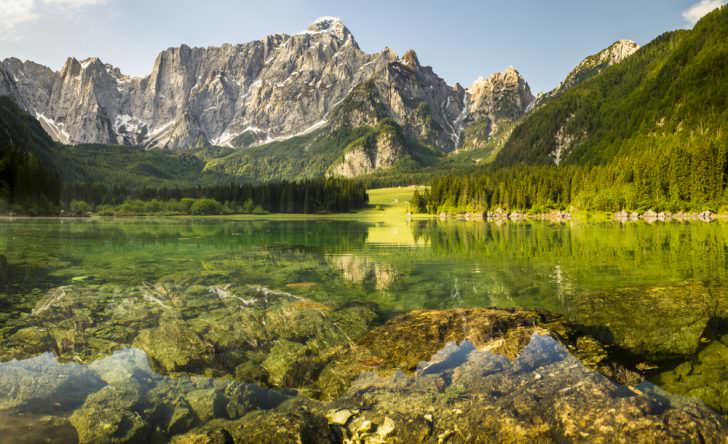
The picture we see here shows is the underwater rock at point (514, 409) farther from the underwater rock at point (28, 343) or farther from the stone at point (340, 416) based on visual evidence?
the underwater rock at point (28, 343)

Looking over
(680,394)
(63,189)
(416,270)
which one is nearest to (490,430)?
(680,394)

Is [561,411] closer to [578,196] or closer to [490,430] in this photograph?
[490,430]

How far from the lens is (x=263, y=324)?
17.3m

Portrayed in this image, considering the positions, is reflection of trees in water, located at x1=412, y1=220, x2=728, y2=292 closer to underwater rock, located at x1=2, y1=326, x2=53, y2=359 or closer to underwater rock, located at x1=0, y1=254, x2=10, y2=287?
underwater rock, located at x1=2, y1=326, x2=53, y2=359

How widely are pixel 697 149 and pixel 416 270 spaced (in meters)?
136

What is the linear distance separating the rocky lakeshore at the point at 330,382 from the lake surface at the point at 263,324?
79 mm

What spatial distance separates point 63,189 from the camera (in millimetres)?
182500

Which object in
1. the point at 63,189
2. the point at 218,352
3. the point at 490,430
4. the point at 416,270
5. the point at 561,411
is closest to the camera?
the point at 490,430

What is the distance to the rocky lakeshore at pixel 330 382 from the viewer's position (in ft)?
28.7

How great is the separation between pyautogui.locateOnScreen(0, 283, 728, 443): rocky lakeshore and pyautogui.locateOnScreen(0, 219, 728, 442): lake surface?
3.1 inches

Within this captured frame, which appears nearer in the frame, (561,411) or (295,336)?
(561,411)

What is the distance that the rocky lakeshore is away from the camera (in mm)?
8734

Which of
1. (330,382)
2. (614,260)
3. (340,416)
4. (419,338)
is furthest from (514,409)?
(614,260)

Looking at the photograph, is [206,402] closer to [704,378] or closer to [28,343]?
[28,343]
